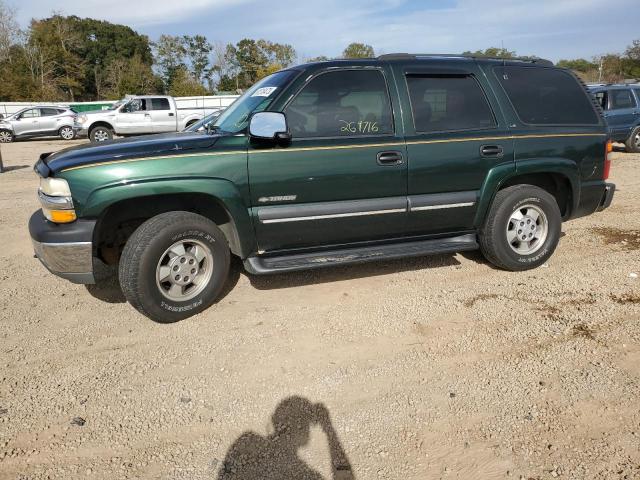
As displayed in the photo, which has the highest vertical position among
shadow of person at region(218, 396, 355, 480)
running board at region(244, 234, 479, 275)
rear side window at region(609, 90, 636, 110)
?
rear side window at region(609, 90, 636, 110)

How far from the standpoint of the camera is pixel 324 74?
3.91m

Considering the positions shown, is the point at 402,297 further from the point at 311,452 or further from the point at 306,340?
the point at 311,452

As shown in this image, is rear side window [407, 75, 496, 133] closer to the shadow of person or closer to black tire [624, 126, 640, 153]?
the shadow of person

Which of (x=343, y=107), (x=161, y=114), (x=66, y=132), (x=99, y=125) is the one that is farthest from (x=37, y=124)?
(x=343, y=107)

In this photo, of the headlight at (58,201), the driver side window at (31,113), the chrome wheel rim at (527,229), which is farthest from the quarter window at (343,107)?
the driver side window at (31,113)

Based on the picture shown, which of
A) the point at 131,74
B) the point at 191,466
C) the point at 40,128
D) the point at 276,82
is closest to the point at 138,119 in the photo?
the point at 40,128

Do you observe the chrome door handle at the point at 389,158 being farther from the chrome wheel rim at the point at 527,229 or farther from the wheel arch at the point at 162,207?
the chrome wheel rim at the point at 527,229

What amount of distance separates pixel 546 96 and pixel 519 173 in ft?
2.89

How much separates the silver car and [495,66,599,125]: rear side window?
20611 mm

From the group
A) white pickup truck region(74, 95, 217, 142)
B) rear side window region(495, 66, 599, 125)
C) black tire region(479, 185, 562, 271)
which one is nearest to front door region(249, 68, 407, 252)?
black tire region(479, 185, 562, 271)

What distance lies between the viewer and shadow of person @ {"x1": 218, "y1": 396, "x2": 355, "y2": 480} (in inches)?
90.0

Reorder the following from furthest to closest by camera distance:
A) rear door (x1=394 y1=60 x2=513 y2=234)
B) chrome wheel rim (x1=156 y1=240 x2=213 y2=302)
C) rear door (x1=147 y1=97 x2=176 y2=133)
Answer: rear door (x1=147 y1=97 x2=176 y2=133)
rear door (x1=394 y1=60 x2=513 y2=234)
chrome wheel rim (x1=156 y1=240 x2=213 y2=302)

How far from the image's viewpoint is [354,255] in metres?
4.00

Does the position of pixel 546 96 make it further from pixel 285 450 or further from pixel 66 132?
pixel 66 132
